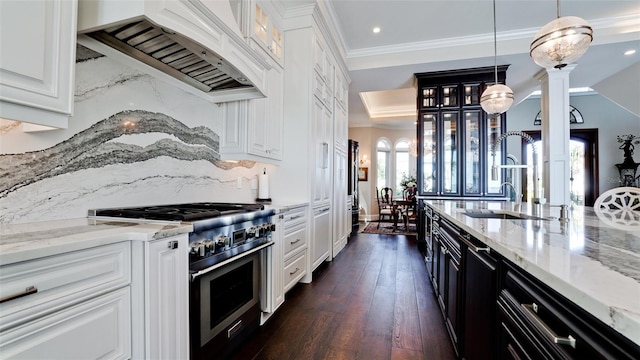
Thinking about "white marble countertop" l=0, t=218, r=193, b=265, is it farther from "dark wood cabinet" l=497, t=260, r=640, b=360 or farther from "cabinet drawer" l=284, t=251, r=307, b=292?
"cabinet drawer" l=284, t=251, r=307, b=292

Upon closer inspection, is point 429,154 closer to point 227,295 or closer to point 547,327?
point 227,295

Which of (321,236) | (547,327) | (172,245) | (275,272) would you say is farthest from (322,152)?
(547,327)

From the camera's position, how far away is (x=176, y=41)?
1.57 meters

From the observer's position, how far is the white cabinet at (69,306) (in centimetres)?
80

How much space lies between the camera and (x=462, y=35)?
14.3 ft

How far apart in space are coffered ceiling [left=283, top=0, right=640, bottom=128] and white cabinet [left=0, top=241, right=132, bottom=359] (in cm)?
314

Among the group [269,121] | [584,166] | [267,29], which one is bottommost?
[584,166]

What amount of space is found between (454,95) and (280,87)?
11.4 ft

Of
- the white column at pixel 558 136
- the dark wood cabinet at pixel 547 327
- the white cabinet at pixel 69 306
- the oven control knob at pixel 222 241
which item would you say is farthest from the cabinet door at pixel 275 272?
the white column at pixel 558 136

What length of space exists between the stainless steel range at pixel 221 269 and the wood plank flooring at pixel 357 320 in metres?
0.25

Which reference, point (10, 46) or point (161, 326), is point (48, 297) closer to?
point (161, 326)

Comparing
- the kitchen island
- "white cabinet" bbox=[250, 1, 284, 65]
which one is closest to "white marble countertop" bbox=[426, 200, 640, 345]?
the kitchen island

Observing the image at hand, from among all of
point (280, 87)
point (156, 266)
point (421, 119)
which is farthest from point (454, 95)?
point (156, 266)

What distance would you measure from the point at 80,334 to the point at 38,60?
39.6 inches
